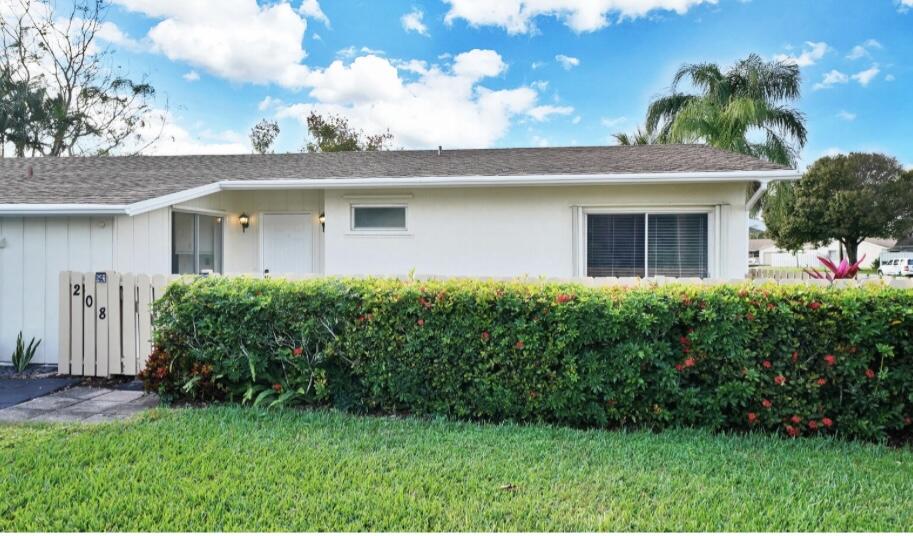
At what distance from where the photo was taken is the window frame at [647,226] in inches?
313

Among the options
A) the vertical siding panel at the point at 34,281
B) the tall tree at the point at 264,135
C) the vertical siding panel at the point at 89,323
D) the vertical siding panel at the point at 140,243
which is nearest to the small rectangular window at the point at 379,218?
the vertical siding panel at the point at 140,243

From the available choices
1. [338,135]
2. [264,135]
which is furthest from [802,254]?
[264,135]

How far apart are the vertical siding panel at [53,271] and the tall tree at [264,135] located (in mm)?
23660

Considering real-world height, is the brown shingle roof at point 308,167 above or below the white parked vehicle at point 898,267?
above

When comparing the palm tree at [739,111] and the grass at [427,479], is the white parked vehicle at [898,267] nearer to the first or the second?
the palm tree at [739,111]

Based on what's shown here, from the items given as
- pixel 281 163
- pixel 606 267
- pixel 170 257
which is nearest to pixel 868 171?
pixel 606 267

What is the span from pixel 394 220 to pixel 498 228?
1.76 metres

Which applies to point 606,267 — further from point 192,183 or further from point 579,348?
point 192,183

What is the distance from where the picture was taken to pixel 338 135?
2723 cm

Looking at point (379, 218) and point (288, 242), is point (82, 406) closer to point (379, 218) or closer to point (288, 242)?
point (379, 218)

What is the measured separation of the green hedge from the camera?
402cm

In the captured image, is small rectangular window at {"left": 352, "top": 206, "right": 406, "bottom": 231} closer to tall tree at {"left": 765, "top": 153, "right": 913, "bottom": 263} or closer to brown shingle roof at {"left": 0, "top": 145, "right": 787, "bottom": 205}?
brown shingle roof at {"left": 0, "top": 145, "right": 787, "bottom": 205}

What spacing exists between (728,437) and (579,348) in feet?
4.16

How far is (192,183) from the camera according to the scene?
339 inches
